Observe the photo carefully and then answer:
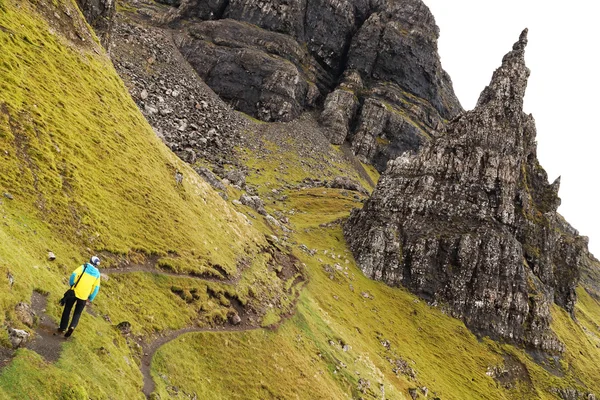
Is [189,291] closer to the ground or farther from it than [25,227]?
closer to the ground

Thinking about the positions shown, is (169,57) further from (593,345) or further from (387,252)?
(593,345)

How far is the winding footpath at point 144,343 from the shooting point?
60.5 feet

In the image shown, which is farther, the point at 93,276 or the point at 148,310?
the point at 148,310

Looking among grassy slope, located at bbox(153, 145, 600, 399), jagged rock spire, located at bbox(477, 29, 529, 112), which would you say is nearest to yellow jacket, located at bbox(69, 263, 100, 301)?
grassy slope, located at bbox(153, 145, 600, 399)

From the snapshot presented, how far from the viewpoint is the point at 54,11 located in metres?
55.9

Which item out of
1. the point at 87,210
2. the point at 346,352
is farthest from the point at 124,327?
the point at 346,352

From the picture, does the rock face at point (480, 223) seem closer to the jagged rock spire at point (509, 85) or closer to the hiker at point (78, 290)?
the jagged rock spire at point (509, 85)

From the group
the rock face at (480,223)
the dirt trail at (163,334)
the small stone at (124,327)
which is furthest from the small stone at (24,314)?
the rock face at (480,223)

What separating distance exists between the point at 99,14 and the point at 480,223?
95.3 meters

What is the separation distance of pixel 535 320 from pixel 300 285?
196 feet

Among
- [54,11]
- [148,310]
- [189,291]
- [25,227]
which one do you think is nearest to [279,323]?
[189,291]

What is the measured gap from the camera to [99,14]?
253 feet

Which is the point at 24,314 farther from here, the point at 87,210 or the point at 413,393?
the point at 413,393

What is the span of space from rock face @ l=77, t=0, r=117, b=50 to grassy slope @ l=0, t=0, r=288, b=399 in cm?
1581
